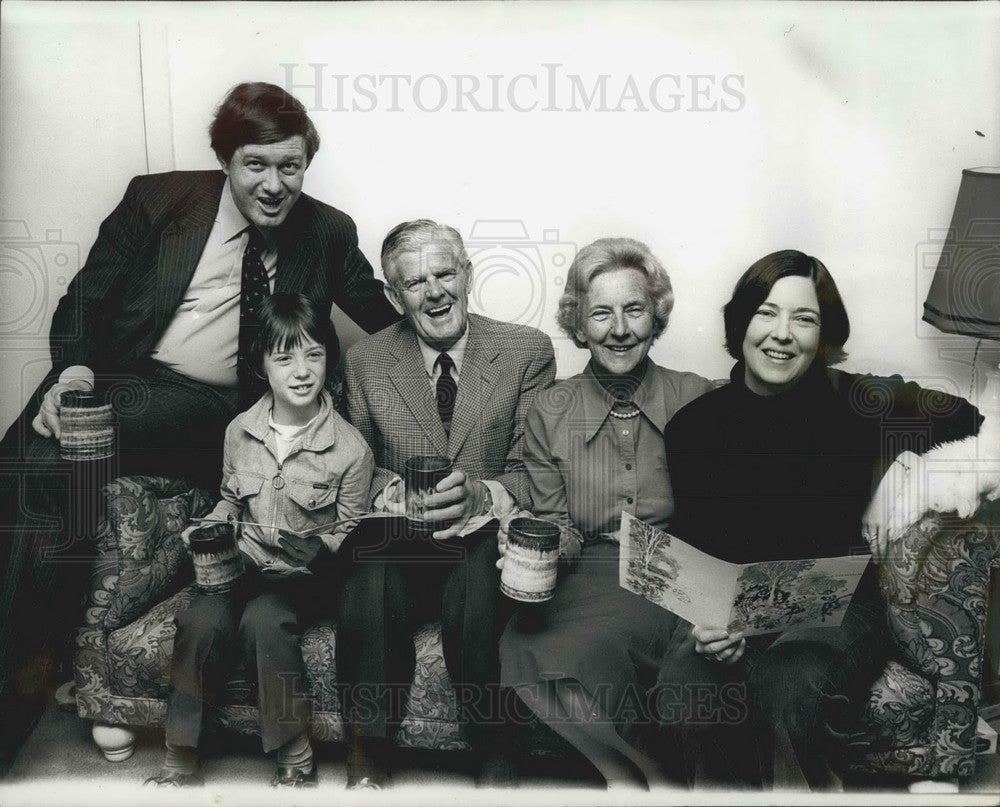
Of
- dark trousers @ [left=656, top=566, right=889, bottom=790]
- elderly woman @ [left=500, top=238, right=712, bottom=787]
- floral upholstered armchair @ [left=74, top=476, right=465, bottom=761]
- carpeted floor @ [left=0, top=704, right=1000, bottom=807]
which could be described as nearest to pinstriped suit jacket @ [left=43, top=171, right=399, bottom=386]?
floral upholstered armchair @ [left=74, top=476, right=465, bottom=761]

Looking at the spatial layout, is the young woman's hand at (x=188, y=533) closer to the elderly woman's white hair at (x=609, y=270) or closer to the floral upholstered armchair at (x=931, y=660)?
the elderly woman's white hair at (x=609, y=270)

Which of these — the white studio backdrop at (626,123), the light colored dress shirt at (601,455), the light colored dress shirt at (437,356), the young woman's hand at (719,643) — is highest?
the white studio backdrop at (626,123)

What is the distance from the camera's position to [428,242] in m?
2.62

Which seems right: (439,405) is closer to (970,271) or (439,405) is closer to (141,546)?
(141,546)

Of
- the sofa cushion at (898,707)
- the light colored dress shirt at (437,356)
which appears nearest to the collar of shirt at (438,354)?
the light colored dress shirt at (437,356)

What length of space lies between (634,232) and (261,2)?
4.35 ft

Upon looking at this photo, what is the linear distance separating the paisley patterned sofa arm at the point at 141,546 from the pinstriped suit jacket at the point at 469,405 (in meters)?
0.58

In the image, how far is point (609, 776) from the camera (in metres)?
2.53

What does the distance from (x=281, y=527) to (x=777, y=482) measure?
4.74 ft

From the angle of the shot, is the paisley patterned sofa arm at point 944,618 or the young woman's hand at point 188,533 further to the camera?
the young woman's hand at point 188,533

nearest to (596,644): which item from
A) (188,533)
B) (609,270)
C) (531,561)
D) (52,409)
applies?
(531,561)

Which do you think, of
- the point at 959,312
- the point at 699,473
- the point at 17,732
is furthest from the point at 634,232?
the point at 17,732

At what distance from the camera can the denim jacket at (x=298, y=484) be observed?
2562mm

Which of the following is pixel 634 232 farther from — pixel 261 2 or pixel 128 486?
pixel 128 486
